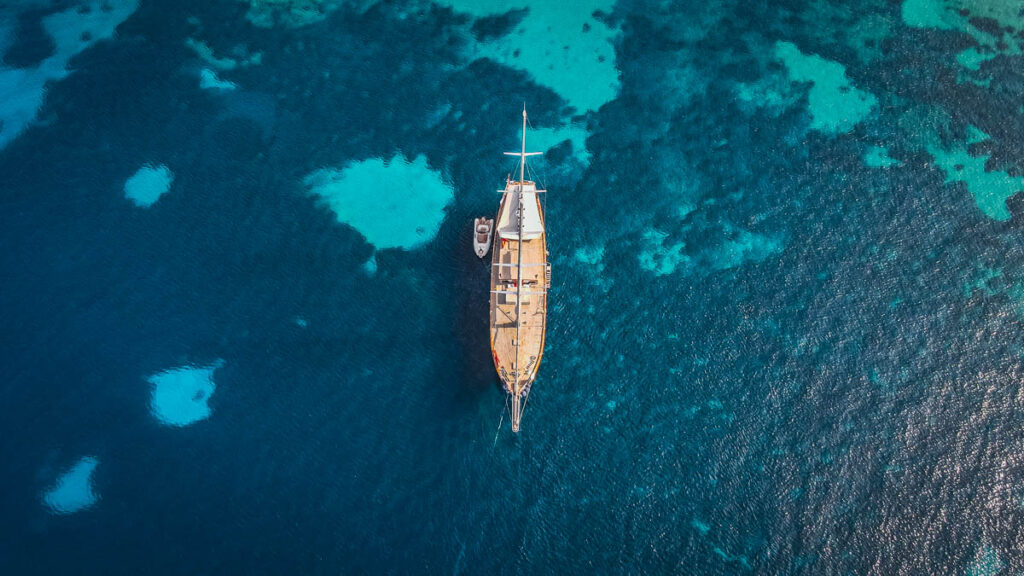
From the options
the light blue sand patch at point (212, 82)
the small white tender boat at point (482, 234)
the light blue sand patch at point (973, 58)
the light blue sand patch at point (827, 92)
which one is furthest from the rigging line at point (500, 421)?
the light blue sand patch at point (973, 58)

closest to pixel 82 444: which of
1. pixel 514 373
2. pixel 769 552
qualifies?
pixel 514 373

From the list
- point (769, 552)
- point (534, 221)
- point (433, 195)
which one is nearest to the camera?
point (769, 552)

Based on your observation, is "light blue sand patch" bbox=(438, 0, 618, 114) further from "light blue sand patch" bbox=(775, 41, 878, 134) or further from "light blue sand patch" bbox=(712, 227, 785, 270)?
"light blue sand patch" bbox=(712, 227, 785, 270)

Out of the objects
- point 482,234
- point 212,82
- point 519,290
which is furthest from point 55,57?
point 519,290

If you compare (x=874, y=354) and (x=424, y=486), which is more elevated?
(x=874, y=354)

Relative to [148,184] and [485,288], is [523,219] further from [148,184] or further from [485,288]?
[148,184]

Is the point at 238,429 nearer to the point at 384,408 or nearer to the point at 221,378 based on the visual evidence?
the point at 221,378
